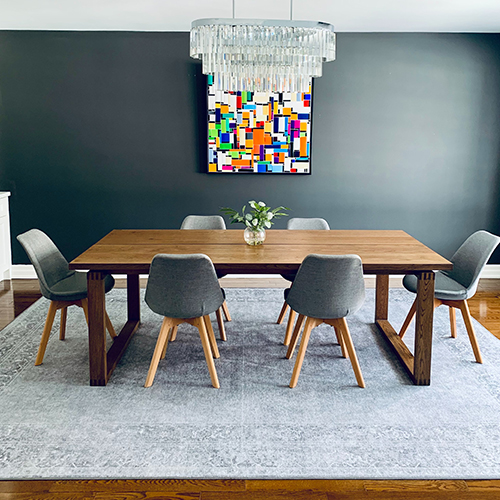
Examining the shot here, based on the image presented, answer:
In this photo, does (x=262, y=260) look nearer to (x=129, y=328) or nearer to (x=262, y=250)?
(x=262, y=250)

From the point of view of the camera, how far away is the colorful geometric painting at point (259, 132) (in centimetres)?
496

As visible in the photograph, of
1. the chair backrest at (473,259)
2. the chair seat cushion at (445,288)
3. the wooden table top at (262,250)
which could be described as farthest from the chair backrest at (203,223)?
the chair backrest at (473,259)

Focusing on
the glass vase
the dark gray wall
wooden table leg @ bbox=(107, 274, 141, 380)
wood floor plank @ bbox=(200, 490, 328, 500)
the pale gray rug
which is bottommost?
wood floor plank @ bbox=(200, 490, 328, 500)

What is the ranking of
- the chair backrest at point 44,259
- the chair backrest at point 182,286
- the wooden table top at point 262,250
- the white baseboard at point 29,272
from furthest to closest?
the white baseboard at point 29,272, the chair backrest at point 44,259, the wooden table top at point 262,250, the chair backrest at point 182,286

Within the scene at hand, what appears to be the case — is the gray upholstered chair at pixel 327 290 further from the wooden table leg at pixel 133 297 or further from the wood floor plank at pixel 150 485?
the wooden table leg at pixel 133 297

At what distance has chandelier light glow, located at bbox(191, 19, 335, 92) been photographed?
2895 mm

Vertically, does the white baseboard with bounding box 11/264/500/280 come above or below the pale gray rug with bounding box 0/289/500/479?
above

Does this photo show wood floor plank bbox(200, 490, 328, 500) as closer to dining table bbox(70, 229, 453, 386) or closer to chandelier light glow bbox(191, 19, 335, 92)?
dining table bbox(70, 229, 453, 386)

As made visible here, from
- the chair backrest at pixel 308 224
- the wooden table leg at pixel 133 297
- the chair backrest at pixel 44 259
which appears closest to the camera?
the chair backrest at pixel 44 259

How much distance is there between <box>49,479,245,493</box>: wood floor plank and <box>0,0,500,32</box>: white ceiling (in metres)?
3.32

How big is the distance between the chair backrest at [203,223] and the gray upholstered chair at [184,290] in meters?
1.38

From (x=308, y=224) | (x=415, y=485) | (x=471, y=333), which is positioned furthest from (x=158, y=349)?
(x=471, y=333)

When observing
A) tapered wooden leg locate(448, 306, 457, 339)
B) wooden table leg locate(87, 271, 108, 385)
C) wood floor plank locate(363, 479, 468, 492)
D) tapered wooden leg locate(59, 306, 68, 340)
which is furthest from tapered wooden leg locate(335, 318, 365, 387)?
tapered wooden leg locate(59, 306, 68, 340)

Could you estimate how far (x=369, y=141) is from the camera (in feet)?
16.7
